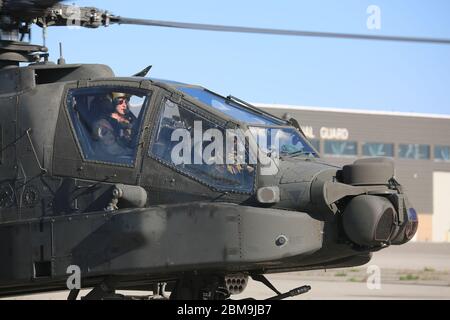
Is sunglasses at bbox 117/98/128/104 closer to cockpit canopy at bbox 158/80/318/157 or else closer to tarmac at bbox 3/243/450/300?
cockpit canopy at bbox 158/80/318/157

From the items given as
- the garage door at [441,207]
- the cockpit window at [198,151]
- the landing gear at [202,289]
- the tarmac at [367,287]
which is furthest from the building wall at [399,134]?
the landing gear at [202,289]

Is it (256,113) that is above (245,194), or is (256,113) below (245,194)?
above

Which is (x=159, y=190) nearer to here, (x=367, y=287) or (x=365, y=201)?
(x=365, y=201)

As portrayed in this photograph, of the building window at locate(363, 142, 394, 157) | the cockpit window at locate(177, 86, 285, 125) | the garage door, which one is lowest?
the garage door

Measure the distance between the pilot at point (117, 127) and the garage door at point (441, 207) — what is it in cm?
5862

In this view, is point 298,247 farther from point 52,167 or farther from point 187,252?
point 52,167

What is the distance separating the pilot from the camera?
29.0ft

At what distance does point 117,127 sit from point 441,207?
198 feet

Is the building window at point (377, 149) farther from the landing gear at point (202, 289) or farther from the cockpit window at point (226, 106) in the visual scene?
the landing gear at point (202, 289)

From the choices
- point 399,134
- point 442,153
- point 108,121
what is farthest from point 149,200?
point 442,153

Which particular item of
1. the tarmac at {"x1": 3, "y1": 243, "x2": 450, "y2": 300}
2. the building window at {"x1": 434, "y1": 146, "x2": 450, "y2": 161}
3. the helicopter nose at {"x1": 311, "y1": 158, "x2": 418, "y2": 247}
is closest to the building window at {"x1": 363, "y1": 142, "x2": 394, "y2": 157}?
the building window at {"x1": 434, "y1": 146, "x2": 450, "y2": 161}

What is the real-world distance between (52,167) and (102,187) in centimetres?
73
